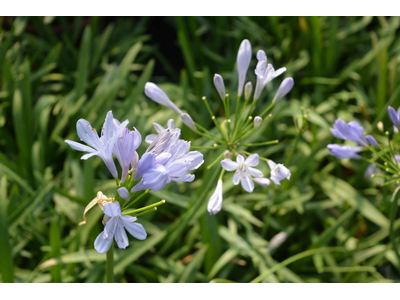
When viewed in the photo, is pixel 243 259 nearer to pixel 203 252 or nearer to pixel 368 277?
pixel 203 252

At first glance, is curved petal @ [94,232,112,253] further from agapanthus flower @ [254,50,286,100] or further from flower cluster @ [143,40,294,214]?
agapanthus flower @ [254,50,286,100]

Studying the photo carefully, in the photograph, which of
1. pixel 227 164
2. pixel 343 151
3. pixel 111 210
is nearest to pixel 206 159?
pixel 343 151

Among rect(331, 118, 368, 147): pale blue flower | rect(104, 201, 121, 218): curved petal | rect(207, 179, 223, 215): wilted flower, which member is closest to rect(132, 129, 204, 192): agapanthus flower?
rect(104, 201, 121, 218): curved petal

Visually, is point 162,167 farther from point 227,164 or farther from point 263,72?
point 263,72

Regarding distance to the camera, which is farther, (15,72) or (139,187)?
(15,72)

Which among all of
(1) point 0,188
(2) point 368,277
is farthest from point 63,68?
(2) point 368,277

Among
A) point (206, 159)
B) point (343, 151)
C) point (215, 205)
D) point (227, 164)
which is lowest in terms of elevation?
point (206, 159)
